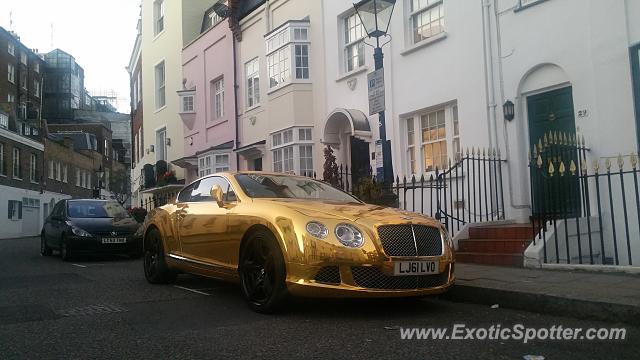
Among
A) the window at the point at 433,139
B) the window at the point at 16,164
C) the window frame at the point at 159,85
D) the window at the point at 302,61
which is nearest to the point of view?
the window at the point at 433,139

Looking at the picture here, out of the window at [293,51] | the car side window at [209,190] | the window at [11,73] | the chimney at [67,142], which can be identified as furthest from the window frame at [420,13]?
the window at [11,73]

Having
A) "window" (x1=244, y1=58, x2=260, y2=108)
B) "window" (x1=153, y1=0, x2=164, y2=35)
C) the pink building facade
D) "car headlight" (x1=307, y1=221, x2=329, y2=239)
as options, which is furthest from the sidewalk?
"window" (x1=153, y1=0, x2=164, y2=35)

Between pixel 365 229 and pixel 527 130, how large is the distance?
→ 19.0ft

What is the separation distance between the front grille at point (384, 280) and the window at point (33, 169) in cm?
4063

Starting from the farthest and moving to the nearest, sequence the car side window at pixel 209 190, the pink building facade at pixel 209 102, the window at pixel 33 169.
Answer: the window at pixel 33 169 → the pink building facade at pixel 209 102 → the car side window at pixel 209 190

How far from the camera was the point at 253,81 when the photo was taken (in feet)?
59.1

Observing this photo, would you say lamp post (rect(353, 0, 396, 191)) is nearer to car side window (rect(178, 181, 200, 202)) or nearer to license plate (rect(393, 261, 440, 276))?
car side window (rect(178, 181, 200, 202))

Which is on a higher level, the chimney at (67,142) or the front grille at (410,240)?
the chimney at (67,142)

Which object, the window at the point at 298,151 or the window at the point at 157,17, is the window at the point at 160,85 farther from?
the window at the point at 298,151

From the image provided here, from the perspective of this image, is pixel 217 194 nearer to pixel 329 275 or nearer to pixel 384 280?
pixel 329 275

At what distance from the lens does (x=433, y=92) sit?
454 inches

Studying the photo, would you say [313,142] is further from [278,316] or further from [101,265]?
[278,316]

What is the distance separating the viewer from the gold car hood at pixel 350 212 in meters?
5.39

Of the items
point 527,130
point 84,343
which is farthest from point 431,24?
point 84,343
